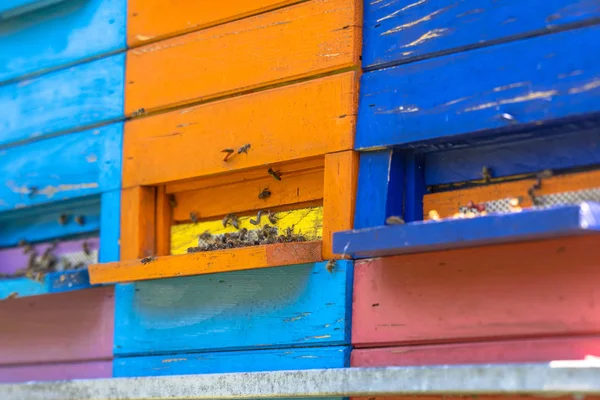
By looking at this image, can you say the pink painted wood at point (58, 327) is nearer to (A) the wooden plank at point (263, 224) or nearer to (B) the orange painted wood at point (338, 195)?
(A) the wooden plank at point (263, 224)

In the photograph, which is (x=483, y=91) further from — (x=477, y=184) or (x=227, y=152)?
(x=227, y=152)

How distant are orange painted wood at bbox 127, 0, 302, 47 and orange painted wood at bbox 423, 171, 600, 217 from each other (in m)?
1.03

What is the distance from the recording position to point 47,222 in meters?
4.99

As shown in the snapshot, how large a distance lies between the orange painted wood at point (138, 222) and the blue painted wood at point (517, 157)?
1.36m

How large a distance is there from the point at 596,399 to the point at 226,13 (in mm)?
2164

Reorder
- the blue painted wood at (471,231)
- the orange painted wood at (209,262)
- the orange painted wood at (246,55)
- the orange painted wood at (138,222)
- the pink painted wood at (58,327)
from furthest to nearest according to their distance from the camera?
the pink painted wood at (58,327)
the orange painted wood at (138,222)
the orange painted wood at (246,55)
the orange painted wood at (209,262)
the blue painted wood at (471,231)

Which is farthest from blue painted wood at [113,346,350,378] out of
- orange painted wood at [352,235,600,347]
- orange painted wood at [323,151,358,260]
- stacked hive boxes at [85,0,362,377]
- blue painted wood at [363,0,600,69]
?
blue painted wood at [363,0,600,69]

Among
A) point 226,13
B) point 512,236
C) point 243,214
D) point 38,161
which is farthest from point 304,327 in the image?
point 38,161

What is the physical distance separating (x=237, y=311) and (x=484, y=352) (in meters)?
1.09

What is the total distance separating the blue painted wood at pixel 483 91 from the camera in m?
3.14

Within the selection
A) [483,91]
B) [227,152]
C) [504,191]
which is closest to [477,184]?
[504,191]

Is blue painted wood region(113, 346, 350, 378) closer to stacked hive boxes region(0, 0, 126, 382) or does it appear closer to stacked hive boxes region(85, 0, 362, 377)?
stacked hive boxes region(85, 0, 362, 377)

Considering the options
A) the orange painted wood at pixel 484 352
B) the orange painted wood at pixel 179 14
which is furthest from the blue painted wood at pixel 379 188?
the orange painted wood at pixel 179 14

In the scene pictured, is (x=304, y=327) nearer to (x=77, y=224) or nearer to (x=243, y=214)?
(x=243, y=214)
